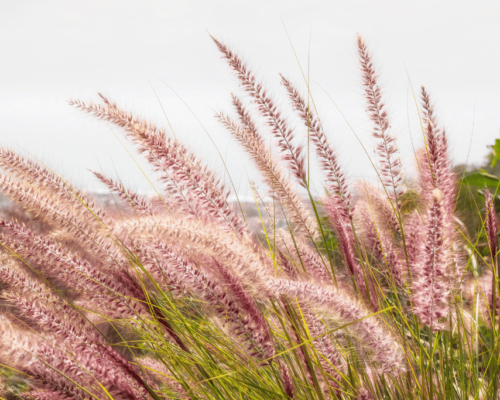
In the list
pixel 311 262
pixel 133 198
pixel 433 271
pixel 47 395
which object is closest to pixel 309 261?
pixel 311 262

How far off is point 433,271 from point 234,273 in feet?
1.32

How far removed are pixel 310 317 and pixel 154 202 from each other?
0.66 m

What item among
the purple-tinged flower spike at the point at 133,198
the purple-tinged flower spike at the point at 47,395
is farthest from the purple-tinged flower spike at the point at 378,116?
the purple-tinged flower spike at the point at 47,395

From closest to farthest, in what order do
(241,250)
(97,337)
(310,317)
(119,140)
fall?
(241,250) → (310,317) → (97,337) → (119,140)

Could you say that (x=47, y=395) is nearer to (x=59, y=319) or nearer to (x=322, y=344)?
(x=59, y=319)

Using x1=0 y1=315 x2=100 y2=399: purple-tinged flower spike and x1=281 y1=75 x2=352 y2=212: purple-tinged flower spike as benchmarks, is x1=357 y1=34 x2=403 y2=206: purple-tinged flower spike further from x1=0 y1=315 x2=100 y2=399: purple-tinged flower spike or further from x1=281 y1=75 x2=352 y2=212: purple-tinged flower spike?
x1=0 y1=315 x2=100 y2=399: purple-tinged flower spike

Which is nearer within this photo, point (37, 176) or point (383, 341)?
point (383, 341)

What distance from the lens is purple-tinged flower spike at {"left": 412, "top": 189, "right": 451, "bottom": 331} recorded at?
30.8 inches

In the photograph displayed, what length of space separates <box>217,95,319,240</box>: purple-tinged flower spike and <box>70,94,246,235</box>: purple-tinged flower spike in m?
0.15

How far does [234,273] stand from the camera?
2.88 feet

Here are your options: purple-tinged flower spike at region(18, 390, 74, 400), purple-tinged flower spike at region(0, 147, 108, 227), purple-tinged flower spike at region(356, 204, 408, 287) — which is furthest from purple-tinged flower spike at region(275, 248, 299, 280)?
purple-tinged flower spike at region(18, 390, 74, 400)

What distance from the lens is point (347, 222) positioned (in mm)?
1162

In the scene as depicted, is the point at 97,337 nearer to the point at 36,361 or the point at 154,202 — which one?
the point at 36,361

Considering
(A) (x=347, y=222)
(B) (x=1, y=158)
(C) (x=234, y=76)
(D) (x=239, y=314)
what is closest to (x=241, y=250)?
(D) (x=239, y=314)
